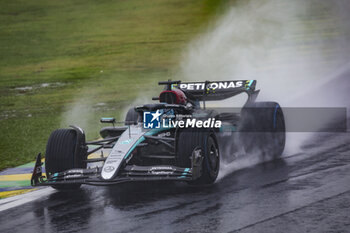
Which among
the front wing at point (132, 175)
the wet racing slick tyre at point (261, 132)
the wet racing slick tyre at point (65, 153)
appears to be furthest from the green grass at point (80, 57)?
the wet racing slick tyre at point (261, 132)

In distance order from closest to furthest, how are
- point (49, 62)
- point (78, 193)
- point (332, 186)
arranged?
point (332, 186) → point (78, 193) → point (49, 62)

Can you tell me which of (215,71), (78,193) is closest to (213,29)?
(215,71)

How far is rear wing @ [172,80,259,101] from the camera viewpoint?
1054cm

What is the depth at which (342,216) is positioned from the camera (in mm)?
6223

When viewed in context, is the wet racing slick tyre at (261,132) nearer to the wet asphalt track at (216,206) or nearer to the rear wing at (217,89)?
the rear wing at (217,89)

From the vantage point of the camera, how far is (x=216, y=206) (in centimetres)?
693

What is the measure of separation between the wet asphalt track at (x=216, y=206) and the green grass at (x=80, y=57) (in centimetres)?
413

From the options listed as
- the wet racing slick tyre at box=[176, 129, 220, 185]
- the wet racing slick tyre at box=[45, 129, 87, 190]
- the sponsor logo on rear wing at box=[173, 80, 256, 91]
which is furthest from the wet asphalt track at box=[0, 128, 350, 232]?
the sponsor logo on rear wing at box=[173, 80, 256, 91]

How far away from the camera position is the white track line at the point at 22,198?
7878mm

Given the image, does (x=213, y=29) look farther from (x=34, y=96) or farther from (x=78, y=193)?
(x=78, y=193)

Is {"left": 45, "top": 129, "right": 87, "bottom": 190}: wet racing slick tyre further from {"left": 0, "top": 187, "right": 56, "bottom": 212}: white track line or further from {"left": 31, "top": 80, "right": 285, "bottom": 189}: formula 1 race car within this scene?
{"left": 0, "top": 187, "right": 56, "bottom": 212}: white track line

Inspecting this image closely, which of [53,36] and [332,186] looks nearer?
[332,186]

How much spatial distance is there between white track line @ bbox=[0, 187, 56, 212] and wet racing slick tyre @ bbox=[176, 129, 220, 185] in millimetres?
2120

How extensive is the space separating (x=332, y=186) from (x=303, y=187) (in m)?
0.38
